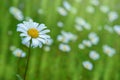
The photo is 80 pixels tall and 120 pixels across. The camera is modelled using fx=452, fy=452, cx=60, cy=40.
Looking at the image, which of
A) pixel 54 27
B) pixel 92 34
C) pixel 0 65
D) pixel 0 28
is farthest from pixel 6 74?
pixel 92 34

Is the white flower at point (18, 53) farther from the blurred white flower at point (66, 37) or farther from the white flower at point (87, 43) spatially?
the white flower at point (87, 43)

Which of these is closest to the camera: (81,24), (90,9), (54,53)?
(54,53)

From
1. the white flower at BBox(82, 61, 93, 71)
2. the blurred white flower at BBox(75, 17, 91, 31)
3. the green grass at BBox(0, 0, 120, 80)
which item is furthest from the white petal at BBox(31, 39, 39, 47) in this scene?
the blurred white flower at BBox(75, 17, 91, 31)

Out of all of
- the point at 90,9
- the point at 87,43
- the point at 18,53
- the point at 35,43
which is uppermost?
the point at 90,9

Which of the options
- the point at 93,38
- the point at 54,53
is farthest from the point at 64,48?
the point at 93,38

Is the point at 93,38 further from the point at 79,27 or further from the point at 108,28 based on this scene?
the point at 108,28
